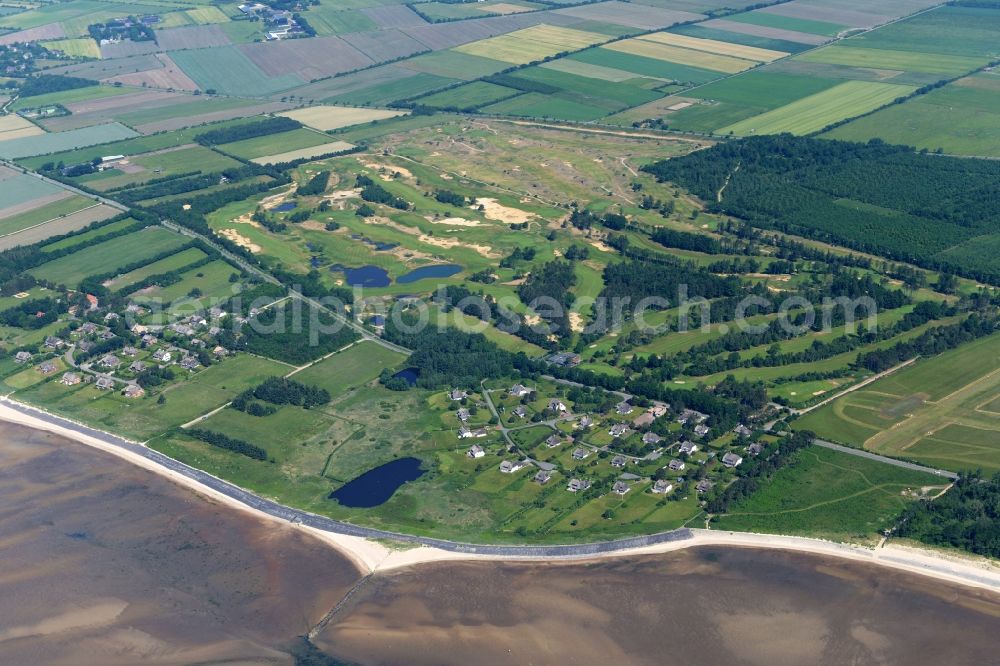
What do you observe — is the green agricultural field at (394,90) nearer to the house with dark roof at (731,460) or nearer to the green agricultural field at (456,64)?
the green agricultural field at (456,64)

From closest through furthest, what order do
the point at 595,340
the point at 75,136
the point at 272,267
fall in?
the point at 595,340 → the point at 272,267 → the point at 75,136

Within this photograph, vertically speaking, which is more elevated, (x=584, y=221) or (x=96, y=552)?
(x=584, y=221)

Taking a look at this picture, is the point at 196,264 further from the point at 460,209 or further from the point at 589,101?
the point at 589,101

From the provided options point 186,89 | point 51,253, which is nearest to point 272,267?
point 51,253

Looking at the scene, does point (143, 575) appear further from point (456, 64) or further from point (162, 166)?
point (456, 64)

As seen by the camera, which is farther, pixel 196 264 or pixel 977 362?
pixel 196 264

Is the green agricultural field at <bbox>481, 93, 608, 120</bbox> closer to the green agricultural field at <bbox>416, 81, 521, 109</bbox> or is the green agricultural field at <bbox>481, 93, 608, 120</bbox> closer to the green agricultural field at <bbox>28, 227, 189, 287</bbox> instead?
the green agricultural field at <bbox>416, 81, 521, 109</bbox>

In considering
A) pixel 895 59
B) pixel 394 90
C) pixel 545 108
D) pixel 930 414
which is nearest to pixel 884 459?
pixel 930 414
